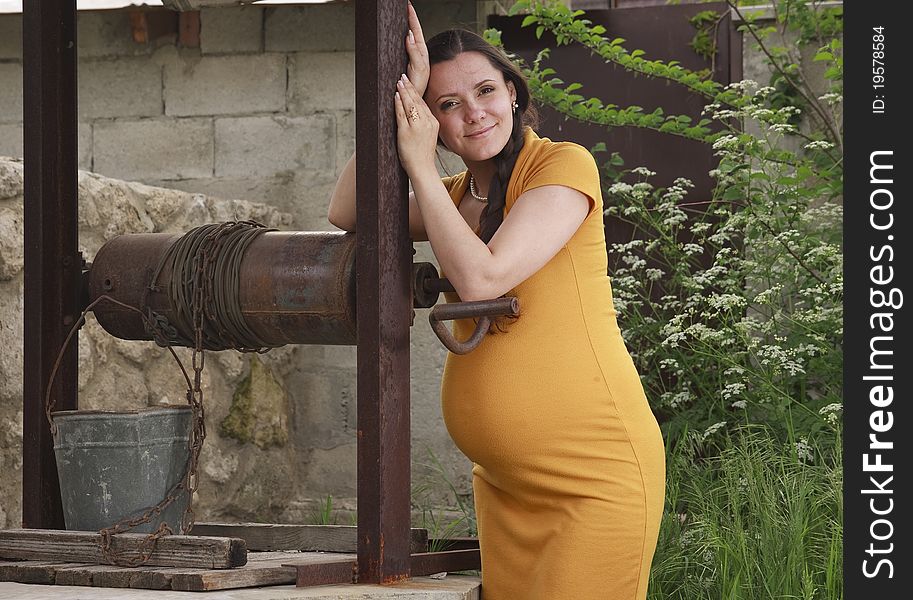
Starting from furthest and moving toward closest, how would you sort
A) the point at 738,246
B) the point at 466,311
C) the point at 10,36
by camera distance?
the point at 10,36 < the point at 738,246 < the point at 466,311

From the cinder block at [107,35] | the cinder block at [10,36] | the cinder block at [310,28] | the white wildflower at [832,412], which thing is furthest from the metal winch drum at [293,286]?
the cinder block at [10,36]

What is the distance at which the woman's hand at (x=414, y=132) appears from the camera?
221 centimetres

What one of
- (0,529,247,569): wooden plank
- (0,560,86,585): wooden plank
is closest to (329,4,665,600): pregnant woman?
(0,529,247,569): wooden plank

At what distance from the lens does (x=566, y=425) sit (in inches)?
86.7

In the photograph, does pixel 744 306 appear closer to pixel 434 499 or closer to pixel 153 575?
pixel 434 499

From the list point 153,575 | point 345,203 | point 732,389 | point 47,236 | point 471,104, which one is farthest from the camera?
point 732,389

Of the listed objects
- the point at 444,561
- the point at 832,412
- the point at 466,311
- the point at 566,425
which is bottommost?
the point at 444,561

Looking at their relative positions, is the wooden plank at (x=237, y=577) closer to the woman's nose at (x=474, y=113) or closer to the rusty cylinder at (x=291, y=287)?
the rusty cylinder at (x=291, y=287)

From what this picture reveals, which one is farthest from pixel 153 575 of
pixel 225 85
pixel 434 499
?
pixel 225 85

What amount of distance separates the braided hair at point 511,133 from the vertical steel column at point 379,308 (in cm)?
15

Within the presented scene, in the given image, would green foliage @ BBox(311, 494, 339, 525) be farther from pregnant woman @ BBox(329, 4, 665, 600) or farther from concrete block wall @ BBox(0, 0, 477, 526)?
pregnant woman @ BBox(329, 4, 665, 600)

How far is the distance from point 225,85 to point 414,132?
2855mm

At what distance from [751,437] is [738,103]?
145 centimetres
